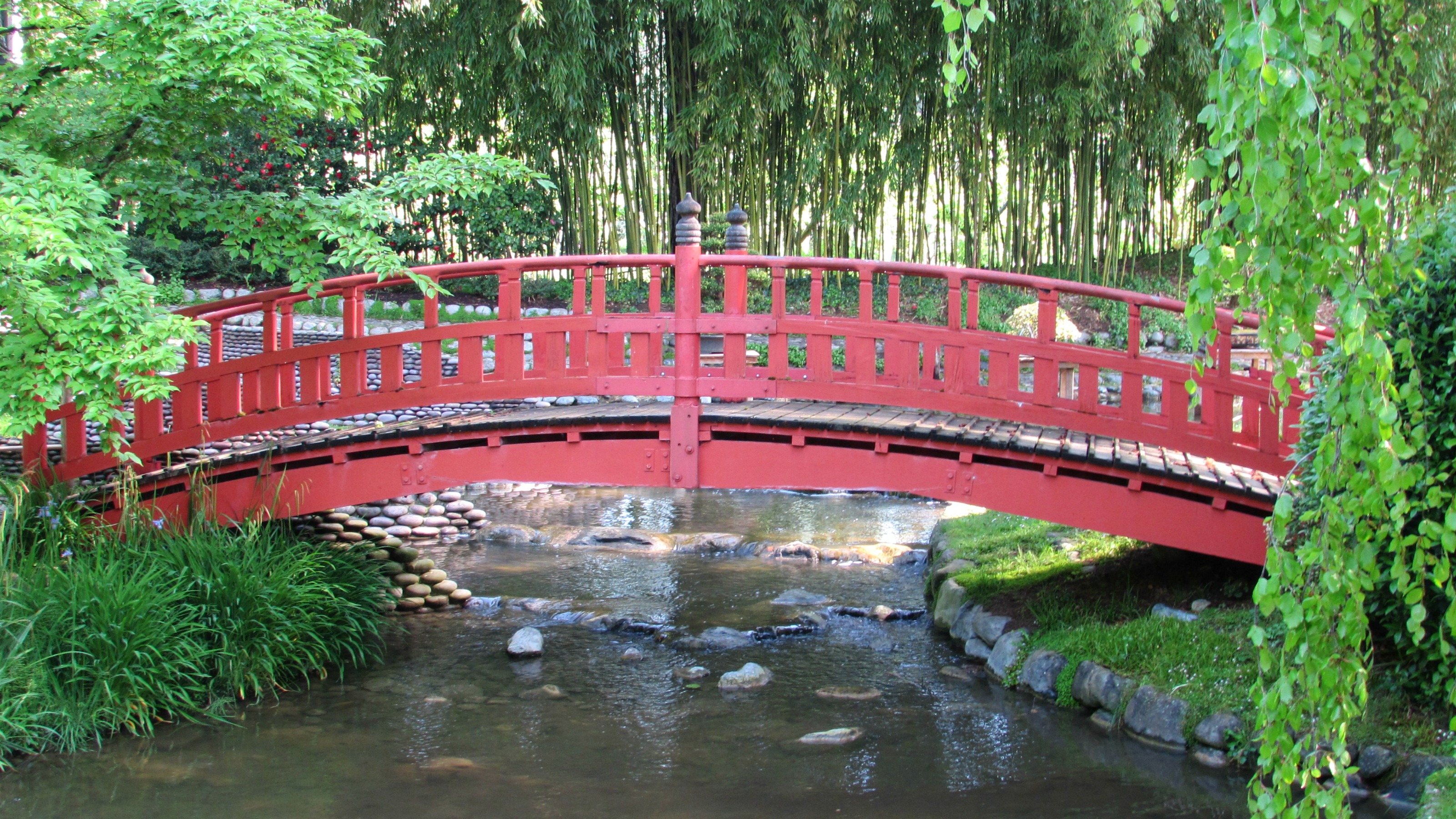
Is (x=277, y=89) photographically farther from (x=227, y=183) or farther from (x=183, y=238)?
(x=183, y=238)

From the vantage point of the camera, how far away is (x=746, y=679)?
5.39m

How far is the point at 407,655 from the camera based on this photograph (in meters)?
5.84

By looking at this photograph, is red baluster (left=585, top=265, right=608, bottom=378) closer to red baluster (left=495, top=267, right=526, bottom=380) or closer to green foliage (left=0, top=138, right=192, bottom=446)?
red baluster (left=495, top=267, right=526, bottom=380)

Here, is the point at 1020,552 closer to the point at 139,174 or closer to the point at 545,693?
the point at 545,693

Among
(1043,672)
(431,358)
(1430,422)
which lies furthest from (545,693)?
(1430,422)

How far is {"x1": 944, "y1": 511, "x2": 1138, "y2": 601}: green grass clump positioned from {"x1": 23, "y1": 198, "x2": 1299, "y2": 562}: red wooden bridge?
0.81m

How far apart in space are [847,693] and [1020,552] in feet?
5.48

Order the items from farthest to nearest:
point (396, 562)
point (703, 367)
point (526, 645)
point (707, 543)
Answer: point (707, 543), point (396, 562), point (526, 645), point (703, 367)

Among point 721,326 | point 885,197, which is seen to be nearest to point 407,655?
point 721,326

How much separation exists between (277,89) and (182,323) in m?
1.09

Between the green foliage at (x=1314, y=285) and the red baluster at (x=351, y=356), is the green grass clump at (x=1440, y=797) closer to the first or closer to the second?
the green foliage at (x=1314, y=285)

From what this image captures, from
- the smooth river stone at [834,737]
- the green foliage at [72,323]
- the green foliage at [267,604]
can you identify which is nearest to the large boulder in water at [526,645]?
the green foliage at [267,604]

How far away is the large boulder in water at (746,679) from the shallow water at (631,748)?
8cm

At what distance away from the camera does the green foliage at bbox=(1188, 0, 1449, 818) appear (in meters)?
1.61
